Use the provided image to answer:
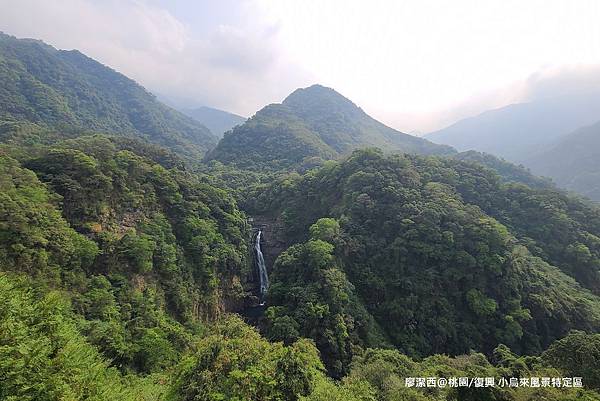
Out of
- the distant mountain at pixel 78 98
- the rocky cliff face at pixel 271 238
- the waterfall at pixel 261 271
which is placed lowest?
the waterfall at pixel 261 271

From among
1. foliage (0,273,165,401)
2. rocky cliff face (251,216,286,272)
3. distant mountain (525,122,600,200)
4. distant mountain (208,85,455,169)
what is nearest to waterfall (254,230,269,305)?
rocky cliff face (251,216,286,272)

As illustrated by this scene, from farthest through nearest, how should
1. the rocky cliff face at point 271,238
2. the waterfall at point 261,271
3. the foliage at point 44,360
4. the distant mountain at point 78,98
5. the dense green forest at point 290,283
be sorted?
1. the distant mountain at point 78,98
2. the rocky cliff face at point 271,238
3. the waterfall at point 261,271
4. the dense green forest at point 290,283
5. the foliage at point 44,360

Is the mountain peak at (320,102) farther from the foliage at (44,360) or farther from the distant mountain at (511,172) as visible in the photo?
the foliage at (44,360)

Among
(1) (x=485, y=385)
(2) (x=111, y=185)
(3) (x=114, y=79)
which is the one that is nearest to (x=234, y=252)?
(2) (x=111, y=185)

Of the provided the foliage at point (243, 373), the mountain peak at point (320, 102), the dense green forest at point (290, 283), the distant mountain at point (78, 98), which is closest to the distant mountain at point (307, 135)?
the mountain peak at point (320, 102)

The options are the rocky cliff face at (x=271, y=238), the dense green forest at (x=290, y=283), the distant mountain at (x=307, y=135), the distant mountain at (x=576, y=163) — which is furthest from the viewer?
the distant mountain at (x=576, y=163)

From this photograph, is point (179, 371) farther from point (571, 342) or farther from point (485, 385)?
point (571, 342)
